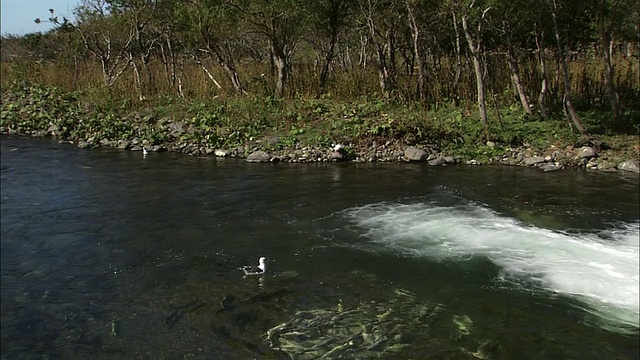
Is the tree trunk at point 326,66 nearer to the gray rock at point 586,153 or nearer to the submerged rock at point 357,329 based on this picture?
the gray rock at point 586,153

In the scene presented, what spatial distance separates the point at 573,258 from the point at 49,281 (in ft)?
20.3

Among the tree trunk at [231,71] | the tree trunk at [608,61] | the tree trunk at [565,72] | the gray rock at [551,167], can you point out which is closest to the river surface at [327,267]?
the gray rock at [551,167]

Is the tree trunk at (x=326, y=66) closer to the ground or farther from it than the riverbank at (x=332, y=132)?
farther from it

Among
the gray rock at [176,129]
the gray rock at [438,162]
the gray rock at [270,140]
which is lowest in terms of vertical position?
the gray rock at [438,162]

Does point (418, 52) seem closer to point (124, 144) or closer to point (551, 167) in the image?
point (551, 167)

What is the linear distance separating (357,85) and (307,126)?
8.42 feet

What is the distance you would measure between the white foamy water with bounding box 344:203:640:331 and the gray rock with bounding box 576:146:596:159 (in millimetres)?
3765

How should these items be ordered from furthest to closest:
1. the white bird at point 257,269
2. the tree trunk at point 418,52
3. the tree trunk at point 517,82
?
the tree trunk at point 418,52 → the tree trunk at point 517,82 → the white bird at point 257,269

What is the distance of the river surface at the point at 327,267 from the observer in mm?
5098

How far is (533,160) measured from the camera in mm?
11578

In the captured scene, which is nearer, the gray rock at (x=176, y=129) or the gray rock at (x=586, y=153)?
the gray rock at (x=586, y=153)

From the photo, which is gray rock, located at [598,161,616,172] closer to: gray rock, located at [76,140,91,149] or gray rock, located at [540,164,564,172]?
gray rock, located at [540,164,564,172]

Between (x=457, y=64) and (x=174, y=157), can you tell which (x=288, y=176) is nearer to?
(x=174, y=157)

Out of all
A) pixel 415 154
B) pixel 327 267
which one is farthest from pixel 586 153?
pixel 327 267
